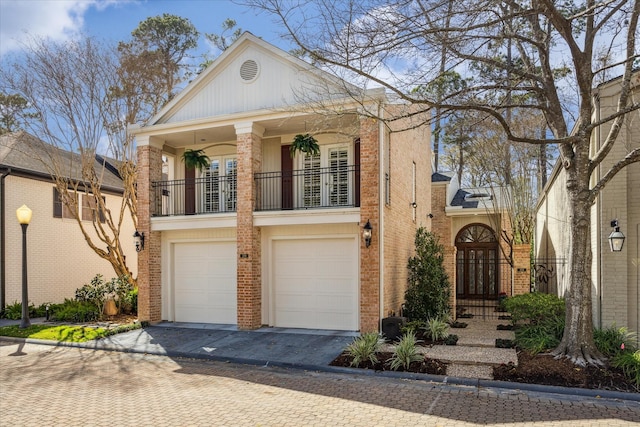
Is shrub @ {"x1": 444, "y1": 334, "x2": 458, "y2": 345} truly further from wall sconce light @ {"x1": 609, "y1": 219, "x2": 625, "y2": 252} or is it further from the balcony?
the balcony

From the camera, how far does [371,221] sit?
34.0ft

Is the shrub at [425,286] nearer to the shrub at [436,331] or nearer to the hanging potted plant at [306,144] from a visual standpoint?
the shrub at [436,331]

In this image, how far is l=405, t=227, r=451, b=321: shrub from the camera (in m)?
11.5

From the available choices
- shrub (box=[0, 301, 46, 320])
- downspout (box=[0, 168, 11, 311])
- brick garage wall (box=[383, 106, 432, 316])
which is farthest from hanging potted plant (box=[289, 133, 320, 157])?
shrub (box=[0, 301, 46, 320])

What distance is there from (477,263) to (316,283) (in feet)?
31.9

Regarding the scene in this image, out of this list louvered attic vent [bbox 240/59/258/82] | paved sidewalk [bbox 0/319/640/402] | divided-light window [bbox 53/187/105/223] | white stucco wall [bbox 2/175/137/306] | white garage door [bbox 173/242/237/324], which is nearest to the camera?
paved sidewalk [bbox 0/319/640/402]

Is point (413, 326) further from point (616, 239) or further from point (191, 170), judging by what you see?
point (191, 170)

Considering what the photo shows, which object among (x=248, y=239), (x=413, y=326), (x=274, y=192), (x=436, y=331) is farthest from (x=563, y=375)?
(x=274, y=192)

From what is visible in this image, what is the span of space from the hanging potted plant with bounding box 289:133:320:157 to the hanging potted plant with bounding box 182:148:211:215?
9.47 feet

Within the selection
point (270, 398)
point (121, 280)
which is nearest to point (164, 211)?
point (121, 280)

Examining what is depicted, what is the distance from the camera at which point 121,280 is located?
14.7 metres

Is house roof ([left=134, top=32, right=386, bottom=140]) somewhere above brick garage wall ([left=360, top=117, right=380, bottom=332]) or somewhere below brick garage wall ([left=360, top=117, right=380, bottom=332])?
above

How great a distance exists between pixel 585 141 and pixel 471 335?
503cm

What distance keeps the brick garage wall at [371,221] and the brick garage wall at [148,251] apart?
19.4 feet
